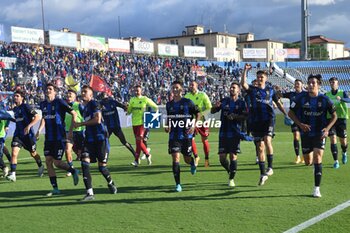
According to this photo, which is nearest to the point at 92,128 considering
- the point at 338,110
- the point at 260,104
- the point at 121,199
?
the point at 121,199

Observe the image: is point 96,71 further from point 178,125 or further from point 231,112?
point 178,125

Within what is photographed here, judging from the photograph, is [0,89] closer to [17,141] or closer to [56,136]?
[17,141]

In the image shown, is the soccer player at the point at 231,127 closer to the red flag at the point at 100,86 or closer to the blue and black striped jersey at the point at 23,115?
the blue and black striped jersey at the point at 23,115

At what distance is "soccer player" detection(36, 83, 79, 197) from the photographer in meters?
8.00

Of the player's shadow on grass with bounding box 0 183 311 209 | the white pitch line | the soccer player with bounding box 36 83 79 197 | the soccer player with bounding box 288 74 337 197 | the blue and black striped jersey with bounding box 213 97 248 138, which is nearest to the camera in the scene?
the white pitch line

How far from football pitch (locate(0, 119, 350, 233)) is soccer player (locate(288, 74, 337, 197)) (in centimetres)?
70

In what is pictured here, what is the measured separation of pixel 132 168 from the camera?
433 inches

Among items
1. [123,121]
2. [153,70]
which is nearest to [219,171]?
[123,121]

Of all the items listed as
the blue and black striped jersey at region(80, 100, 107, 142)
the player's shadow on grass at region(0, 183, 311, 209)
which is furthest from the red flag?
the blue and black striped jersey at region(80, 100, 107, 142)

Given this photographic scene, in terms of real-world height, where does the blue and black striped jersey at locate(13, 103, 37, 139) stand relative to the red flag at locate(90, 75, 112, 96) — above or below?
below

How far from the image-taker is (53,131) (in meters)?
8.09

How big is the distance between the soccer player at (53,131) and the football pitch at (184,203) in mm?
507

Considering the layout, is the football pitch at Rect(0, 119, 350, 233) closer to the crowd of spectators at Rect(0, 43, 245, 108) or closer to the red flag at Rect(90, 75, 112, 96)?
the red flag at Rect(90, 75, 112, 96)

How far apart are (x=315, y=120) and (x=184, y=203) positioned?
2714mm
